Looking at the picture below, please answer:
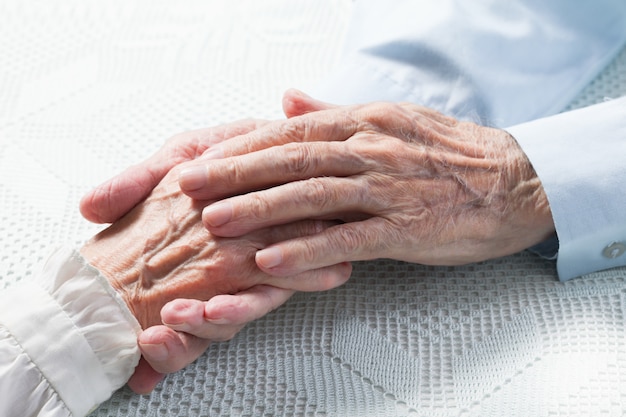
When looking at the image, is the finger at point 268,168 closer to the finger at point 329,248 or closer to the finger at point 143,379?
the finger at point 329,248

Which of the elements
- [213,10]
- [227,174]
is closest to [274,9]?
[213,10]

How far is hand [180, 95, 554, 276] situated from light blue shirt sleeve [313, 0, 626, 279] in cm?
10

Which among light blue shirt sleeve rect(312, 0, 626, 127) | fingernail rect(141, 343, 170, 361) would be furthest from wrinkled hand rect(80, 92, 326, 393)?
light blue shirt sleeve rect(312, 0, 626, 127)

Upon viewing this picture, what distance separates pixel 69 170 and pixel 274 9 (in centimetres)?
51

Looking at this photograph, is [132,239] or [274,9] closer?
[132,239]

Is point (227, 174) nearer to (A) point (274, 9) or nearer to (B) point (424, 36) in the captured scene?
(B) point (424, 36)

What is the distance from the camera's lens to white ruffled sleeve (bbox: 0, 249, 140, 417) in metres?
0.76

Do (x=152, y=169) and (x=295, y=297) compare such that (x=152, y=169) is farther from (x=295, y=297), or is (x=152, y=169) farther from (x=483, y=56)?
(x=483, y=56)

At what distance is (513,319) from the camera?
88cm

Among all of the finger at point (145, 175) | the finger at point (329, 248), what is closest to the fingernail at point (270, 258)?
the finger at point (329, 248)

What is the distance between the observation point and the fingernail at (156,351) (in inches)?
31.6

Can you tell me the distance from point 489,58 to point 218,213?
0.53 metres

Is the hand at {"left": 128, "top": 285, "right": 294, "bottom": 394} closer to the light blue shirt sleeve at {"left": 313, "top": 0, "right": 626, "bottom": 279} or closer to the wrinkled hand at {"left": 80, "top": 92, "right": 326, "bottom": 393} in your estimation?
the wrinkled hand at {"left": 80, "top": 92, "right": 326, "bottom": 393}

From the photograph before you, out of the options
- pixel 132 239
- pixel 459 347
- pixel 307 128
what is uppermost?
pixel 307 128
